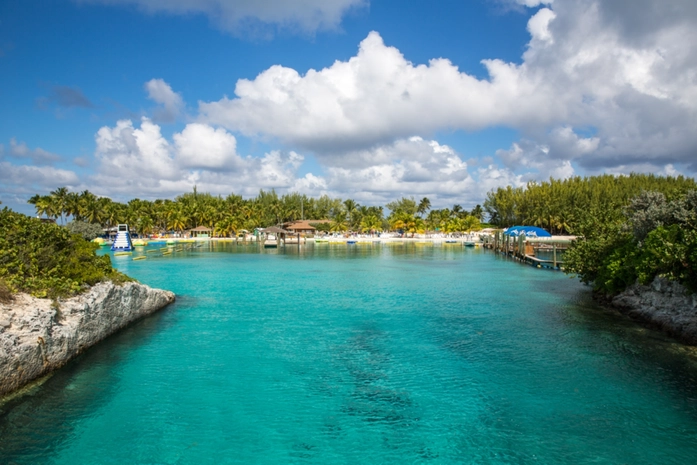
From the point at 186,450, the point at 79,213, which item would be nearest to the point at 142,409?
the point at 186,450

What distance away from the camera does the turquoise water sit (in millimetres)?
10227

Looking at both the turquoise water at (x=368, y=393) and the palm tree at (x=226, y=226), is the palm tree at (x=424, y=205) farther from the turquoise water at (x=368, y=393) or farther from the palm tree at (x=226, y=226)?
the turquoise water at (x=368, y=393)

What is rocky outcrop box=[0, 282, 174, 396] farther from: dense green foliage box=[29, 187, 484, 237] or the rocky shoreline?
dense green foliage box=[29, 187, 484, 237]

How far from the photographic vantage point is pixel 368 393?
43.4ft

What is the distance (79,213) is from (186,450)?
9992 cm

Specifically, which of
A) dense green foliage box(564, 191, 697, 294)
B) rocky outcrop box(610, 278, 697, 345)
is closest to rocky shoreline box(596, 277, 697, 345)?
rocky outcrop box(610, 278, 697, 345)

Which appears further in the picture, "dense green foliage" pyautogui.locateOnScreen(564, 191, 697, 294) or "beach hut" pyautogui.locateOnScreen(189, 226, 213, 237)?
"beach hut" pyautogui.locateOnScreen(189, 226, 213, 237)

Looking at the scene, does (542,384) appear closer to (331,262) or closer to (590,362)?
(590,362)

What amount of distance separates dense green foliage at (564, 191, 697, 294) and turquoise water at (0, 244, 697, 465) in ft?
8.37

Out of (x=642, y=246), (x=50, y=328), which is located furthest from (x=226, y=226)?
(x=50, y=328)

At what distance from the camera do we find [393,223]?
12781cm

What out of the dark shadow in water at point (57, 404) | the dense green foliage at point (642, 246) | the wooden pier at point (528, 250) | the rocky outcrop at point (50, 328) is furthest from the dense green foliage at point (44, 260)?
the wooden pier at point (528, 250)

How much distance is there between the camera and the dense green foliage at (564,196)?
103 m

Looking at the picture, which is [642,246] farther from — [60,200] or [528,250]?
[60,200]
